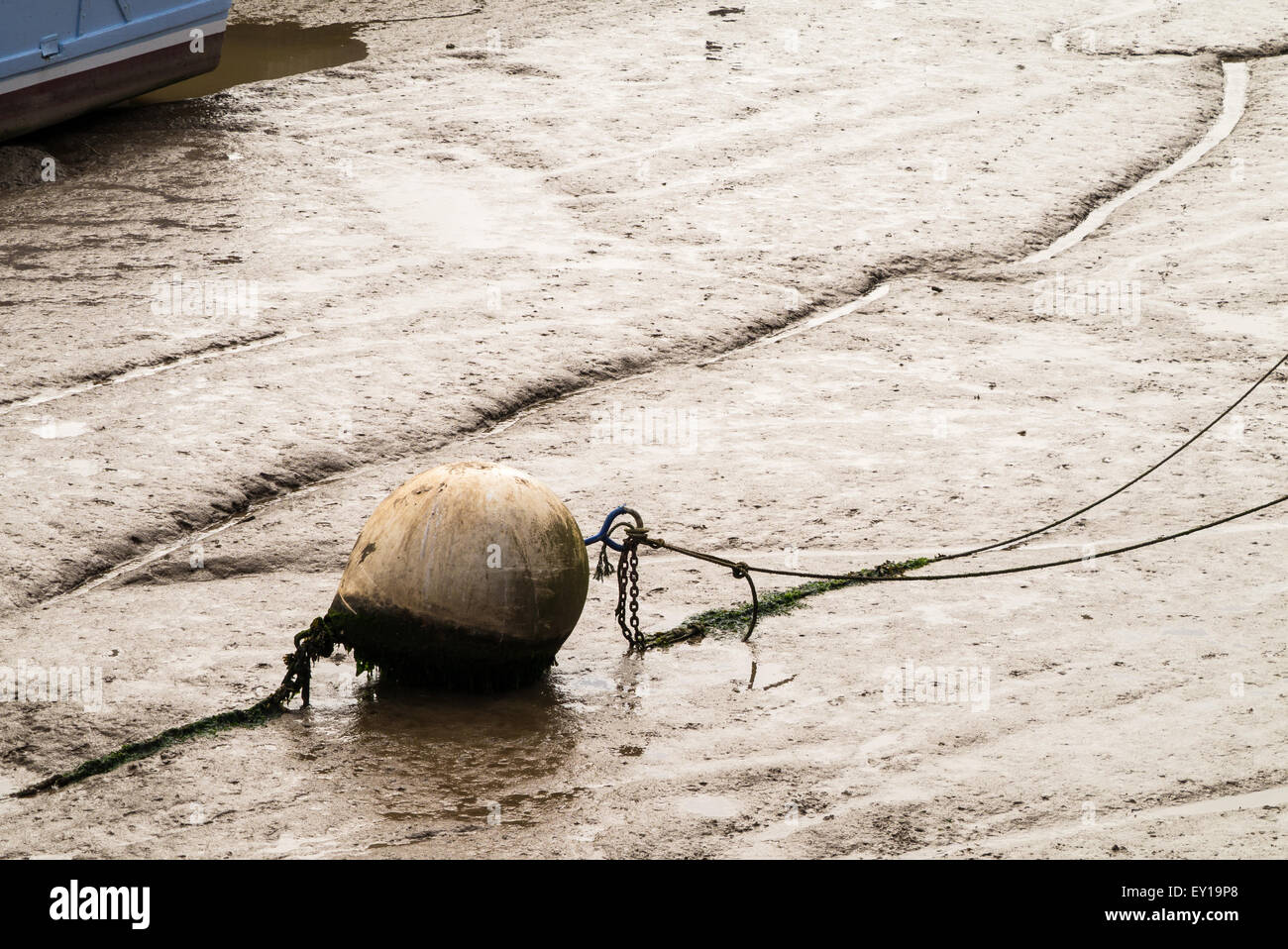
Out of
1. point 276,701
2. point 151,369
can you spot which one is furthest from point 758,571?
point 151,369

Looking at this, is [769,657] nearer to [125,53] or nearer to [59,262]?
[59,262]

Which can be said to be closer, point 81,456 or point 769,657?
point 769,657

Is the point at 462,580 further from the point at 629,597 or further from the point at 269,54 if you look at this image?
the point at 269,54

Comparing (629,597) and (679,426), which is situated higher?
(679,426)

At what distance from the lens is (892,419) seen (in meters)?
8.68

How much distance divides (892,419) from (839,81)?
24.4 feet

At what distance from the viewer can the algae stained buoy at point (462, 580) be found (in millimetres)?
5672

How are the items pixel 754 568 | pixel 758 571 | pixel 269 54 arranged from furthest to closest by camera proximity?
pixel 269 54 < pixel 754 568 < pixel 758 571

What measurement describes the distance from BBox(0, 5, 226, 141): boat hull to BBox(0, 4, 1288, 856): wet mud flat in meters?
0.38


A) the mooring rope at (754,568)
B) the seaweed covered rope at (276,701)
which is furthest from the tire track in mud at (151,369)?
the seaweed covered rope at (276,701)

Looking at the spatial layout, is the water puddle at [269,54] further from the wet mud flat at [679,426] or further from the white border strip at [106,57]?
the white border strip at [106,57]

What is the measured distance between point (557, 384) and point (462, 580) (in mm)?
3481

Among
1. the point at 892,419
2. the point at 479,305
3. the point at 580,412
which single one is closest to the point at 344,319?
the point at 479,305

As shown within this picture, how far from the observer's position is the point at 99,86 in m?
13.1
